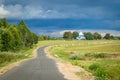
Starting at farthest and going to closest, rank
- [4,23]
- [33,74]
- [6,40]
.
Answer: [4,23]
[6,40]
[33,74]

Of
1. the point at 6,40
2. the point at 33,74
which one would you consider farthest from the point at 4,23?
the point at 33,74

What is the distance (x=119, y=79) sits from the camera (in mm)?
26406

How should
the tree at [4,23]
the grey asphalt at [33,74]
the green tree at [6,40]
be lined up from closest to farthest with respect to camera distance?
the grey asphalt at [33,74] < the green tree at [6,40] < the tree at [4,23]

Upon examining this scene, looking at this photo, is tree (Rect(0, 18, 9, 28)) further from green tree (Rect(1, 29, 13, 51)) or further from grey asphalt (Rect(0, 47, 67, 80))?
grey asphalt (Rect(0, 47, 67, 80))

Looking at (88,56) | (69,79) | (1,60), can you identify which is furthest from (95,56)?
(69,79)

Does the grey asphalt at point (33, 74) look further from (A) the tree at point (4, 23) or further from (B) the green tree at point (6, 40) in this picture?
(A) the tree at point (4, 23)

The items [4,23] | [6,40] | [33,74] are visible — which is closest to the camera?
[33,74]

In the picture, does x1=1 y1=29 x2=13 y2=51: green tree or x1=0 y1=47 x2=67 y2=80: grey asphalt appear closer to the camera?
x1=0 y1=47 x2=67 y2=80: grey asphalt

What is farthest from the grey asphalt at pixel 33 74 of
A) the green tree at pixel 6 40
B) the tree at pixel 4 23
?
the tree at pixel 4 23

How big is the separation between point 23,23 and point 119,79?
306 feet

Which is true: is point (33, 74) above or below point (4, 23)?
below

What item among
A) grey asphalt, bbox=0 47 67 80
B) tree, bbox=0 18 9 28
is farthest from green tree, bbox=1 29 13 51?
grey asphalt, bbox=0 47 67 80

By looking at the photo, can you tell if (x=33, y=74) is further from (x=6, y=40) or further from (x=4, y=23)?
(x=4, y=23)

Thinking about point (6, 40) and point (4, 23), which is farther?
point (4, 23)
